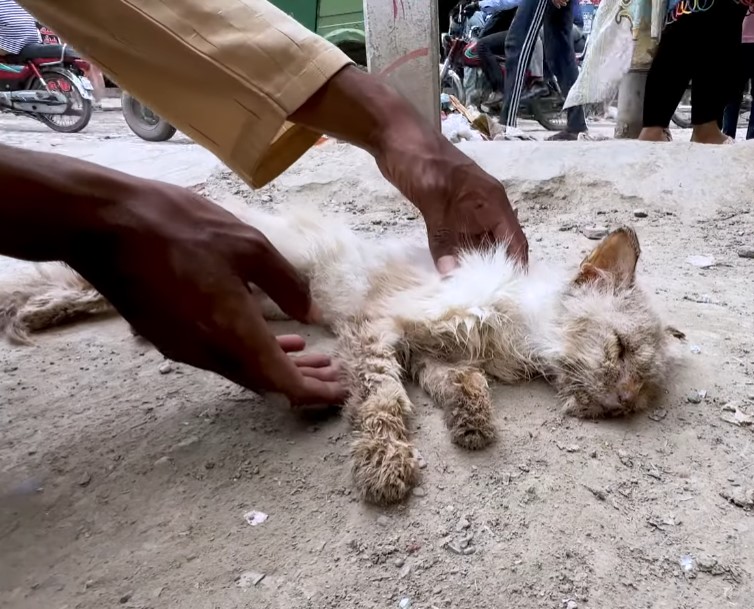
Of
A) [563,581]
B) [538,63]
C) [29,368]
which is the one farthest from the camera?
[538,63]

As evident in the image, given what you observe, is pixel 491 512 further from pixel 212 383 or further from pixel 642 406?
pixel 212 383

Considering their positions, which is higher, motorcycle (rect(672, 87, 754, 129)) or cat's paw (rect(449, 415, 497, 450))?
motorcycle (rect(672, 87, 754, 129))

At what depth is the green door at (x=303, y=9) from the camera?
9219 millimetres

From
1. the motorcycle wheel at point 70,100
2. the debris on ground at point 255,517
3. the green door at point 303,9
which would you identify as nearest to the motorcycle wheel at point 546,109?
the green door at point 303,9

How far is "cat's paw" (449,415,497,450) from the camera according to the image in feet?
5.01

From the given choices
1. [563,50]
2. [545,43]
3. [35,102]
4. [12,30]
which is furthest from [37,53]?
[563,50]

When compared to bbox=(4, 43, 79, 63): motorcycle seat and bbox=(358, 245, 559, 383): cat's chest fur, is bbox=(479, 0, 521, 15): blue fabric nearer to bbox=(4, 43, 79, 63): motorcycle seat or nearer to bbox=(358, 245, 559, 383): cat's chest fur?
bbox=(4, 43, 79, 63): motorcycle seat

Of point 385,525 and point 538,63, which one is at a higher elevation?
point 538,63

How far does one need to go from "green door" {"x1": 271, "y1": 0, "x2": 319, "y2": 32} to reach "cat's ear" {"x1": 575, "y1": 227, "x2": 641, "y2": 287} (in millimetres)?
8466

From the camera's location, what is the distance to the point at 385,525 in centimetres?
132

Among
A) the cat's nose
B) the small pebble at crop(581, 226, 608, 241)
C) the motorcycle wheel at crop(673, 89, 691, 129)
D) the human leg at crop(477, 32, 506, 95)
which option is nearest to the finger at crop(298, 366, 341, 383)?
the cat's nose

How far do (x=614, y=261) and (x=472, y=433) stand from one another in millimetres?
802

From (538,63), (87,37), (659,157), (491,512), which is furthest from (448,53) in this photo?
(491,512)

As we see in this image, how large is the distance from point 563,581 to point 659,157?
135 inches
